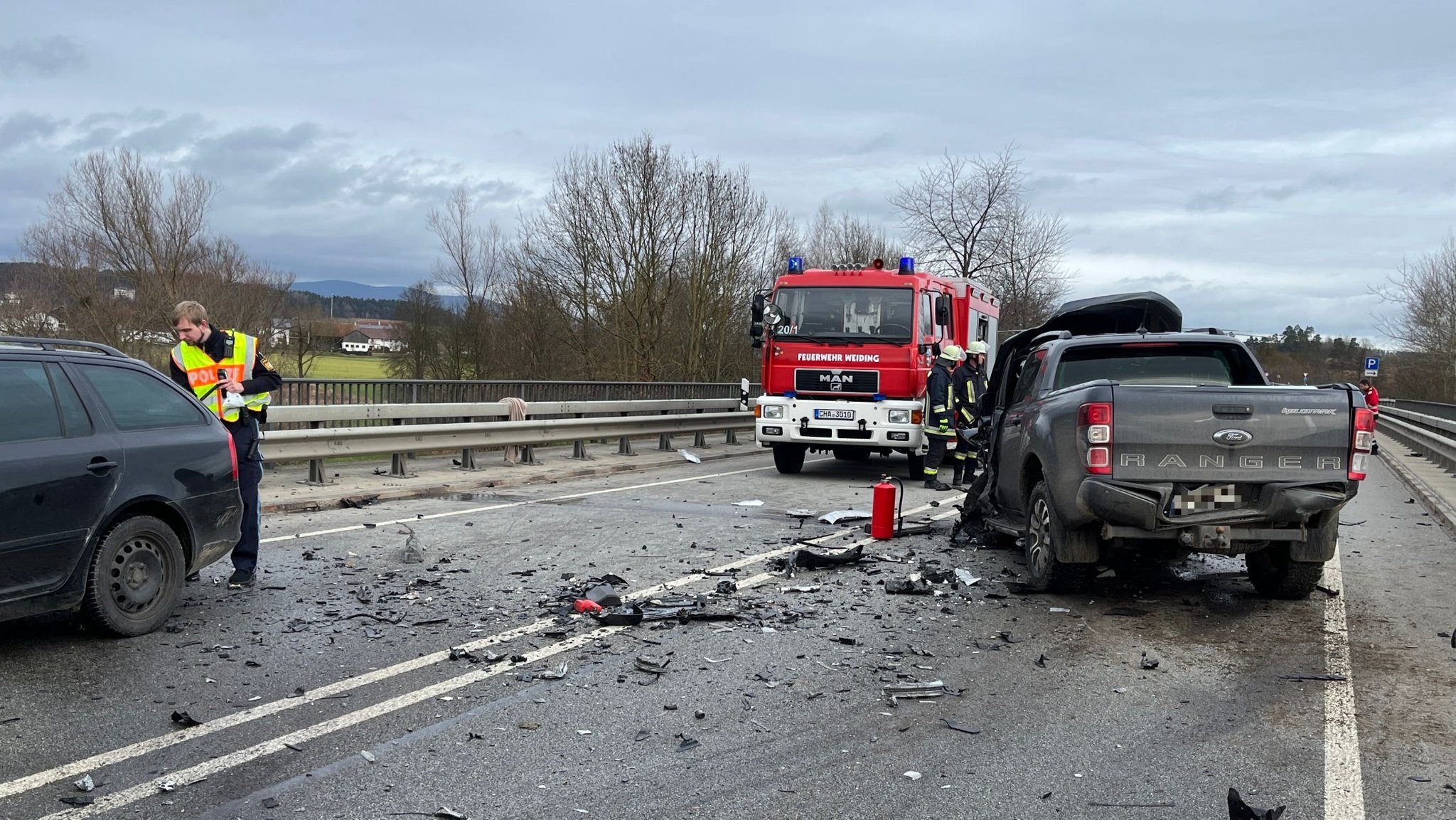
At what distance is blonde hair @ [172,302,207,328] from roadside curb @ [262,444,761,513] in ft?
11.6

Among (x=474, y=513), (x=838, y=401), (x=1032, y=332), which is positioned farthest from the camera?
(x=838, y=401)

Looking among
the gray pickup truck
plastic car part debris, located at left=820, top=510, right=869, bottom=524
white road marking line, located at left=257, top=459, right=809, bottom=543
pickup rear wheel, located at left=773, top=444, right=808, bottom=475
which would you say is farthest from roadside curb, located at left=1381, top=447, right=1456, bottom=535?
white road marking line, located at left=257, top=459, right=809, bottom=543

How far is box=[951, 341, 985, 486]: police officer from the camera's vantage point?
→ 14.7 metres

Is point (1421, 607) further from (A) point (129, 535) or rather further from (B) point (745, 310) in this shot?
(B) point (745, 310)

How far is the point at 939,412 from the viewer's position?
559 inches

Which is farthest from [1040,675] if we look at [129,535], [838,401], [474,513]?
[838,401]

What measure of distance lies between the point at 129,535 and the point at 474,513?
5.17 metres

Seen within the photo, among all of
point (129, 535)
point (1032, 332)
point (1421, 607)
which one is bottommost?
point (1421, 607)

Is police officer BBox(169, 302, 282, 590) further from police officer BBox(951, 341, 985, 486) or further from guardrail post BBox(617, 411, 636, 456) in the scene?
guardrail post BBox(617, 411, 636, 456)

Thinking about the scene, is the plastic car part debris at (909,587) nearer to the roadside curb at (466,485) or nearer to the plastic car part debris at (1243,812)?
the plastic car part debris at (1243,812)

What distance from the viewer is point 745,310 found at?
33875 mm

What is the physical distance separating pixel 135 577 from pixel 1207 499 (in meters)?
6.02

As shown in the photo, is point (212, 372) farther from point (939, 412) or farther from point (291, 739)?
point (939, 412)

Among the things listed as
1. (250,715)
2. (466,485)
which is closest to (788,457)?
(466,485)
